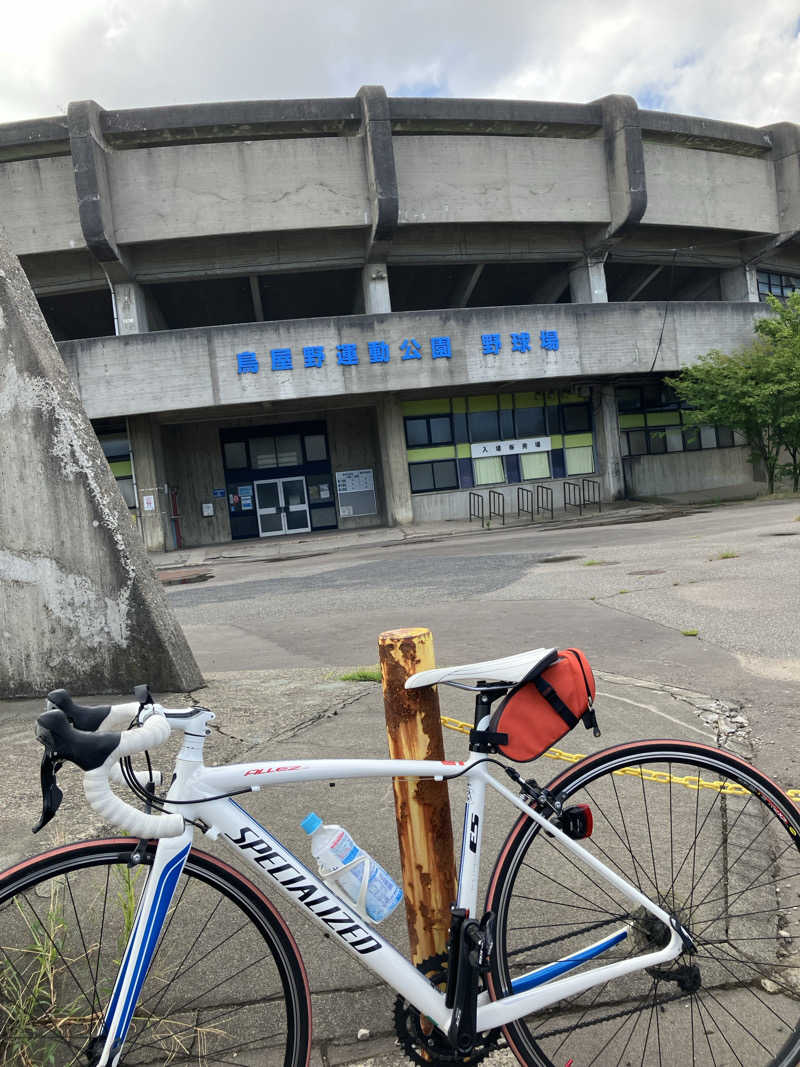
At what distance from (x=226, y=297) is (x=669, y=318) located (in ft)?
54.3

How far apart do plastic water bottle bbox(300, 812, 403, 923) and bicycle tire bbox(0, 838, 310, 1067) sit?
156 mm

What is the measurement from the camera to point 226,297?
2917cm

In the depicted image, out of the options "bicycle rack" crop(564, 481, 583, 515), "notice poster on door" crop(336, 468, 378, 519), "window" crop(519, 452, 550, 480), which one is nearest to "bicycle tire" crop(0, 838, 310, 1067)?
"window" crop(519, 452, 550, 480)

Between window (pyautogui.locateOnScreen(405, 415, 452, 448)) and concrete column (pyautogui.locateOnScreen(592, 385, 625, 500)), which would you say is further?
concrete column (pyautogui.locateOnScreen(592, 385, 625, 500))

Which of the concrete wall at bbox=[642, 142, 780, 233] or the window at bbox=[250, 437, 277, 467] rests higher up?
the concrete wall at bbox=[642, 142, 780, 233]

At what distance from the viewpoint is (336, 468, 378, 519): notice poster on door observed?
3009cm

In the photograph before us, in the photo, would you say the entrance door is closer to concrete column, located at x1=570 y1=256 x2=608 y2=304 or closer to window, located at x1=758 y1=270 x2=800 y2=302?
concrete column, located at x1=570 y1=256 x2=608 y2=304

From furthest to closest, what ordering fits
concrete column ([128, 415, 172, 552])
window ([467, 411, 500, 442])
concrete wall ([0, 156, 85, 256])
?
window ([467, 411, 500, 442]), concrete column ([128, 415, 172, 552]), concrete wall ([0, 156, 85, 256])

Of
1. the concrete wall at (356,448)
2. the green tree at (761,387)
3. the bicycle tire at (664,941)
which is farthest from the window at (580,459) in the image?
the bicycle tire at (664,941)

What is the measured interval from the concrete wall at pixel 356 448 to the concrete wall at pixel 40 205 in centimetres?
1105

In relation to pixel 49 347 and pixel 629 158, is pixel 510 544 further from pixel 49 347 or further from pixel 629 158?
pixel 629 158

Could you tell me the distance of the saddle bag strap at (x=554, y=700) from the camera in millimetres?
1812

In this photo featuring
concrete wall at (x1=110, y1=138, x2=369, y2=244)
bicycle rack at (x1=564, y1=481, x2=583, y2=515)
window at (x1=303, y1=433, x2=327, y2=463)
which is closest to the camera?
concrete wall at (x1=110, y1=138, x2=369, y2=244)

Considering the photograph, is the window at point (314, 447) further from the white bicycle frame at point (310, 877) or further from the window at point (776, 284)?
the white bicycle frame at point (310, 877)
